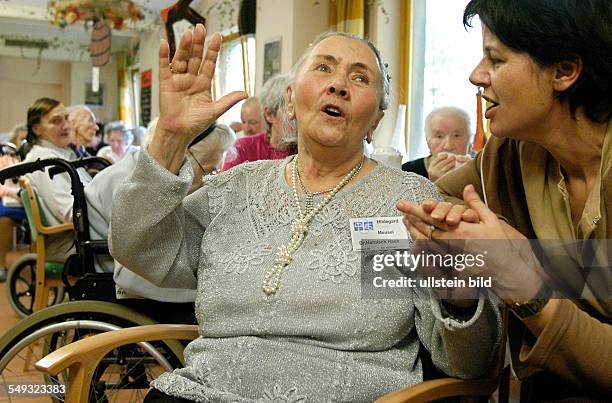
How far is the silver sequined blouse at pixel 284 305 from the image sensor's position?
140cm

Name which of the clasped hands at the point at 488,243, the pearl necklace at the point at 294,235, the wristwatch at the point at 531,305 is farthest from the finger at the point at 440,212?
the pearl necklace at the point at 294,235

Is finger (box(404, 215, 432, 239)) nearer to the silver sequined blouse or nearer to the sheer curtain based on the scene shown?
the silver sequined blouse

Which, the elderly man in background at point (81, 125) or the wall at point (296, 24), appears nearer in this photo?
the elderly man in background at point (81, 125)

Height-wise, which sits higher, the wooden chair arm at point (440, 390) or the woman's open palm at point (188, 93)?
the woman's open palm at point (188, 93)

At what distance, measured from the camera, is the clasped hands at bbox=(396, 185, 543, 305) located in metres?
1.11

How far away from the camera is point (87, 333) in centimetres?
207

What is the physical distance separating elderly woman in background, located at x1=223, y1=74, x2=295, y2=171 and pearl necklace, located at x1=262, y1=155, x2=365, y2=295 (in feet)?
4.06

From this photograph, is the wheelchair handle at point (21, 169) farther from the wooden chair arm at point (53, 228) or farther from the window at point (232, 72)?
the window at point (232, 72)

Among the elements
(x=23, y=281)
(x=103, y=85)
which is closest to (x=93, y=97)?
(x=103, y=85)

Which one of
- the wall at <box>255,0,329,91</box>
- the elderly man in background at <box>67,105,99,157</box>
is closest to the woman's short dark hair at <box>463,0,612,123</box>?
the elderly man in background at <box>67,105,99,157</box>

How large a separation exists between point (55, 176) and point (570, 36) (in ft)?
9.95

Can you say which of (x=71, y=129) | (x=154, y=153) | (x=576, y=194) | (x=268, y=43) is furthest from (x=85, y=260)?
(x=268, y=43)

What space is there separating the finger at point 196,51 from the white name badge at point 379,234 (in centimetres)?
49

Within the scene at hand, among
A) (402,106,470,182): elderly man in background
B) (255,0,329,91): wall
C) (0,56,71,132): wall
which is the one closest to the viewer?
(402,106,470,182): elderly man in background
